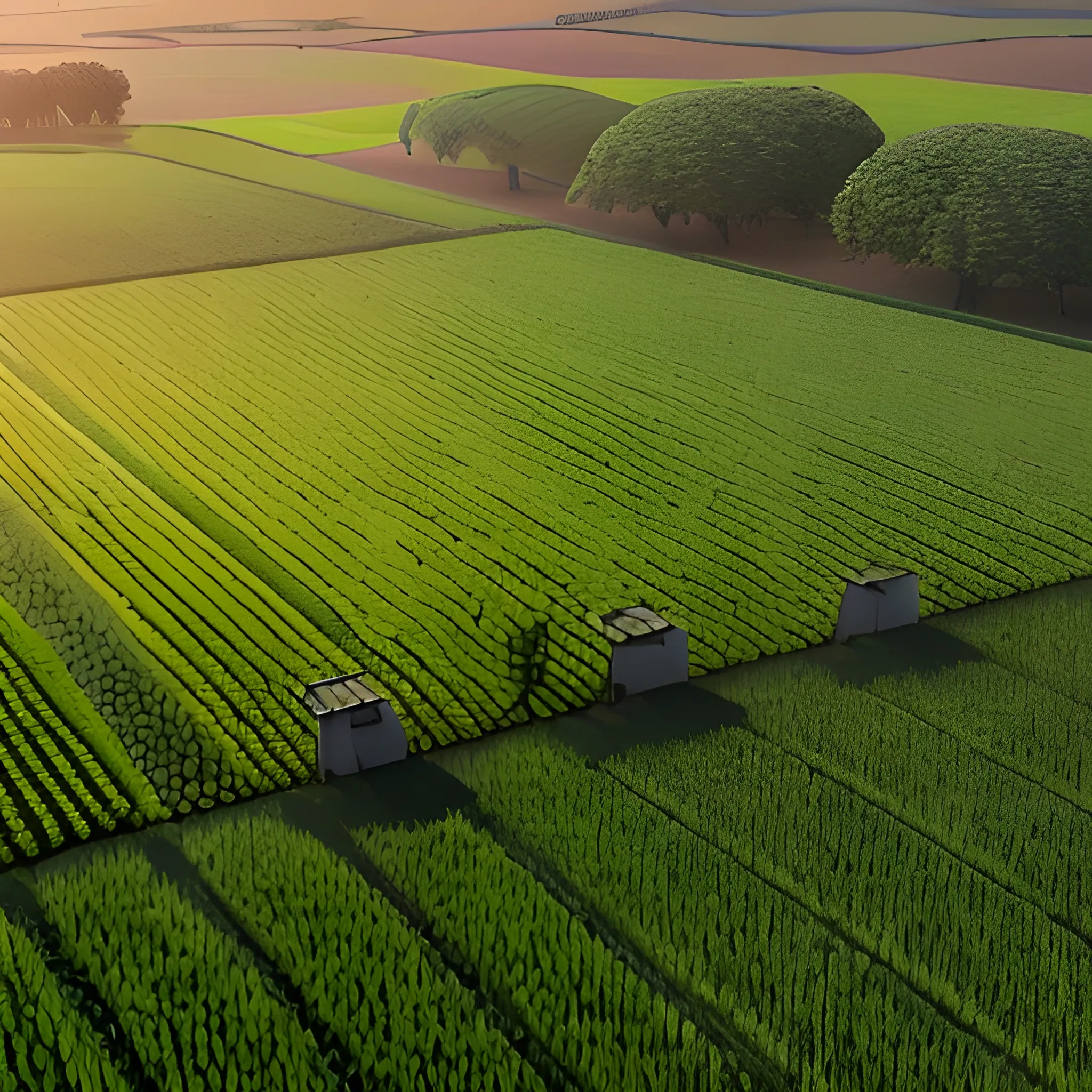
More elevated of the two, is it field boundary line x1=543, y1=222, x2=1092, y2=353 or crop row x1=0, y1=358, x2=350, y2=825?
crop row x1=0, y1=358, x2=350, y2=825

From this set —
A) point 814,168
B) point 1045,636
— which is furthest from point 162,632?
point 814,168

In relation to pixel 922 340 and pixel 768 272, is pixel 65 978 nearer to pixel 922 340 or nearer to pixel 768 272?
pixel 922 340

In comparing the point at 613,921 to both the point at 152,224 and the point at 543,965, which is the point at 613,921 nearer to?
the point at 543,965

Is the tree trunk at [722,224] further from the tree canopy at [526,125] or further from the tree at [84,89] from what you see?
the tree at [84,89]

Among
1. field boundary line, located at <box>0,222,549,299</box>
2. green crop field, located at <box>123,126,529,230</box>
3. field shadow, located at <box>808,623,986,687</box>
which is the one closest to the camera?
field shadow, located at <box>808,623,986,687</box>

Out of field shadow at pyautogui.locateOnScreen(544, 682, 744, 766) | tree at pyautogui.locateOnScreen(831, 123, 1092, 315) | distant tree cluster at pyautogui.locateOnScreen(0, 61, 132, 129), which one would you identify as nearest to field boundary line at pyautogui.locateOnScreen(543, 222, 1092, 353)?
tree at pyautogui.locateOnScreen(831, 123, 1092, 315)

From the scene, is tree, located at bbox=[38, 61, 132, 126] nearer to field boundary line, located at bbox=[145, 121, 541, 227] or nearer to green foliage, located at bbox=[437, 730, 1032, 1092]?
field boundary line, located at bbox=[145, 121, 541, 227]

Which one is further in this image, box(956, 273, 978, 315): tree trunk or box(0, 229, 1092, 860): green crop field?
box(956, 273, 978, 315): tree trunk
